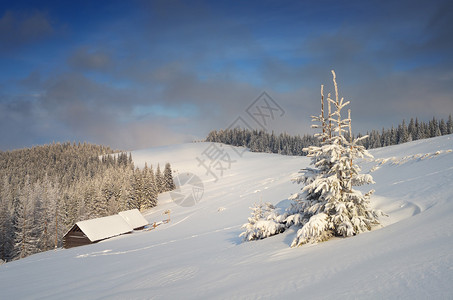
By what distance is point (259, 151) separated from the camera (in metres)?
160

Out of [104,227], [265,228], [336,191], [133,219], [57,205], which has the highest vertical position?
[336,191]

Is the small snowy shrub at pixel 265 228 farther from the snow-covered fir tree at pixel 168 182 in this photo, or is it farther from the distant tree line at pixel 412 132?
the distant tree line at pixel 412 132

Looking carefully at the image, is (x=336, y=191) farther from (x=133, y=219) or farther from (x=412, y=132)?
(x=412, y=132)

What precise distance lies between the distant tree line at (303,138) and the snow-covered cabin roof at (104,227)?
6030 centimetres

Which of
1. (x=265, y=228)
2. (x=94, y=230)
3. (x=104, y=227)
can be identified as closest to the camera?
(x=265, y=228)

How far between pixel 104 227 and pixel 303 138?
509 ft

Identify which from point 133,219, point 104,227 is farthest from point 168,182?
point 104,227

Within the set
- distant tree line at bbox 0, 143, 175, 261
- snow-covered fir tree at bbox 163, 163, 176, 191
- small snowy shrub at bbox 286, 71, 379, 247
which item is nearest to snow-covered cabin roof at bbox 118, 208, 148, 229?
distant tree line at bbox 0, 143, 175, 261

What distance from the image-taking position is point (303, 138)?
7072 inches

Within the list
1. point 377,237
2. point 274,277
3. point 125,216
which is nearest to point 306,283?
point 274,277

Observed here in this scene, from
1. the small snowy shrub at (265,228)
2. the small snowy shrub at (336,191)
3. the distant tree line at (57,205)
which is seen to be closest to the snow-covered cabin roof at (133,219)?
the distant tree line at (57,205)

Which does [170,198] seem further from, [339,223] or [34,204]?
[339,223]

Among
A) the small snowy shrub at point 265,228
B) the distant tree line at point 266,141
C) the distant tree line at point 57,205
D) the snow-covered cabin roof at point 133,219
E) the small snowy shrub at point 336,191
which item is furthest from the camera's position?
the distant tree line at point 266,141

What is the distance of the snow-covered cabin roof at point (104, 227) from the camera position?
4080 centimetres
